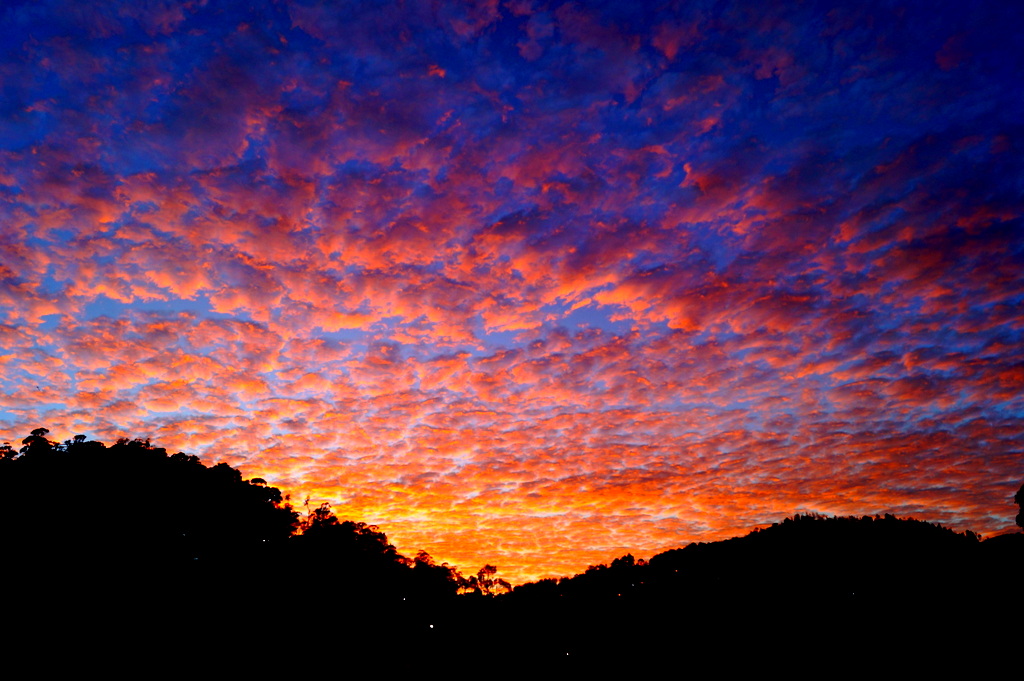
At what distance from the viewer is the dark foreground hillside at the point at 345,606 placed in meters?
23.4

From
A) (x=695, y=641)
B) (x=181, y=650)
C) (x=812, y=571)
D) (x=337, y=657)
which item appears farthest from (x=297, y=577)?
(x=812, y=571)

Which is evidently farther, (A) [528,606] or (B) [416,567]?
(B) [416,567]

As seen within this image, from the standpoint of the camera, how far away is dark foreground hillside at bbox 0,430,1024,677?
23422mm

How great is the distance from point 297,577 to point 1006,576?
150 ft

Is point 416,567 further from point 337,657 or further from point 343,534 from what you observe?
point 337,657

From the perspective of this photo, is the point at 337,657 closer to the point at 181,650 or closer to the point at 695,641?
the point at 181,650

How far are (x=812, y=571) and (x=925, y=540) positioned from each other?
5740 millimetres

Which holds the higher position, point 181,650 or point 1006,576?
point 1006,576

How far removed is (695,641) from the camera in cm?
3153

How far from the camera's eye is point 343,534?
210ft

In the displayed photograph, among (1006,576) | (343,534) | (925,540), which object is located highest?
(343,534)

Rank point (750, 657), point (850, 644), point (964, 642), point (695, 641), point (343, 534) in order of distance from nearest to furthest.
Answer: point (964, 642) → point (850, 644) → point (750, 657) → point (695, 641) → point (343, 534)

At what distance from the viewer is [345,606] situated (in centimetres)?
4991

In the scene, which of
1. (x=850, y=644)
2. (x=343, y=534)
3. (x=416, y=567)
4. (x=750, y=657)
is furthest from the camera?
(x=416, y=567)
